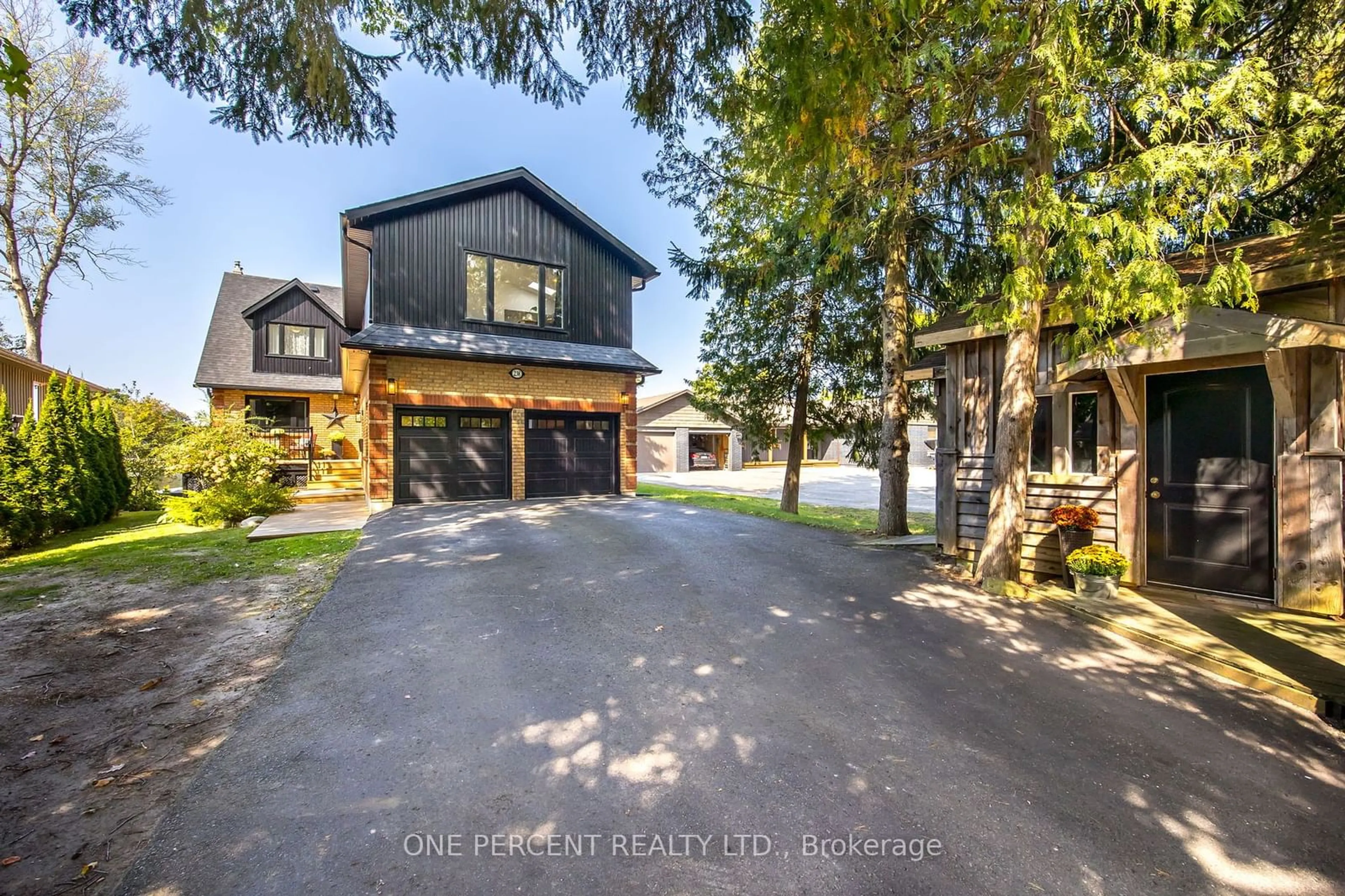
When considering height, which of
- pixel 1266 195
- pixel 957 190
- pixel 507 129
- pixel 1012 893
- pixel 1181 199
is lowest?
pixel 1012 893

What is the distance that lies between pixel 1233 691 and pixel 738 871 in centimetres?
397

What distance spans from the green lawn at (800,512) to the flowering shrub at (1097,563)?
3.91 m

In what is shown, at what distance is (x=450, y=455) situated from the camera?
41.1ft

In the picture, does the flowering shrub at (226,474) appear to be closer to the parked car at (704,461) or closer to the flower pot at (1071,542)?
the flower pot at (1071,542)

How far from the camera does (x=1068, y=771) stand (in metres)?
2.78

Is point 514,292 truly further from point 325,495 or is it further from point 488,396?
point 325,495

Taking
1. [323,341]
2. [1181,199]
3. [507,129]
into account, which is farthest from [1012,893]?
[323,341]

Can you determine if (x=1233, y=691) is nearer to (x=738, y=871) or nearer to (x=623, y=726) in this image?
(x=738, y=871)

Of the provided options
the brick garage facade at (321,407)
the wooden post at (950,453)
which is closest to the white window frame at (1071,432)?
the wooden post at (950,453)

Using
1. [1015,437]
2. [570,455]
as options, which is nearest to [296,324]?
[570,455]

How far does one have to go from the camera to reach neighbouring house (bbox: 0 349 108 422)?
44.6 ft

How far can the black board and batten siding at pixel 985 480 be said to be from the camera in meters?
6.18

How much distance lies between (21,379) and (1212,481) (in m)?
25.4

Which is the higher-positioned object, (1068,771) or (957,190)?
(957,190)
